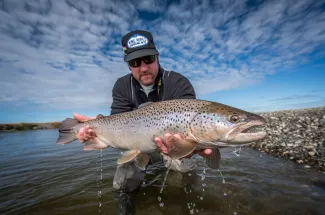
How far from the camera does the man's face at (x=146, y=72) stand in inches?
153

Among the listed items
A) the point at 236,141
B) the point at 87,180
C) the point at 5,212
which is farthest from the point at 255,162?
the point at 5,212

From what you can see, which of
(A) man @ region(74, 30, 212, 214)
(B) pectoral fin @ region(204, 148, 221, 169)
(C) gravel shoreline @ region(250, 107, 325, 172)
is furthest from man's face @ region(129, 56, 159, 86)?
(C) gravel shoreline @ region(250, 107, 325, 172)

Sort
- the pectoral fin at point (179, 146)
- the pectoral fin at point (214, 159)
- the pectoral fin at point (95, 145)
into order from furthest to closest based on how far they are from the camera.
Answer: the pectoral fin at point (95, 145)
the pectoral fin at point (214, 159)
the pectoral fin at point (179, 146)

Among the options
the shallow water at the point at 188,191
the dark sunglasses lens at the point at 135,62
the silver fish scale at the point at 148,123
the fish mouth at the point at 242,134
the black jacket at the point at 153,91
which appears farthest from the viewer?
the black jacket at the point at 153,91

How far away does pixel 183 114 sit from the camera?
2766 mm

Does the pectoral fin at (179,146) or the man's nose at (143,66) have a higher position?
→ the man's nose at (143,66)

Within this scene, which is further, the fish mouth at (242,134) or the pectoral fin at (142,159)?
the pectoral fin at (142,159)

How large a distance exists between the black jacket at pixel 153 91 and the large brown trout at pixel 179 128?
852mm

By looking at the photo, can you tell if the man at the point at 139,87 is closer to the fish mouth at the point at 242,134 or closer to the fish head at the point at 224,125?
the fish head at the point at 224,125

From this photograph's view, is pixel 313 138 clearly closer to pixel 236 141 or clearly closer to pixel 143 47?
pixel 236 141

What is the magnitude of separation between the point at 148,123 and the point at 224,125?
49.2 inches

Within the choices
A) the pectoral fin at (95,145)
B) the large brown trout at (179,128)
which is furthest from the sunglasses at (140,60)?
the pectoral fin at (95,145)

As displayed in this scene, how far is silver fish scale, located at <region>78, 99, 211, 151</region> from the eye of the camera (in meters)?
2.76

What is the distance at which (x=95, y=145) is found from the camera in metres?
3.64
